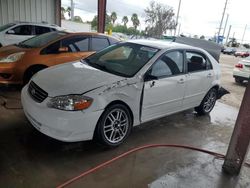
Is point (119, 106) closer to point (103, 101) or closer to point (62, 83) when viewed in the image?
point (103, 101)

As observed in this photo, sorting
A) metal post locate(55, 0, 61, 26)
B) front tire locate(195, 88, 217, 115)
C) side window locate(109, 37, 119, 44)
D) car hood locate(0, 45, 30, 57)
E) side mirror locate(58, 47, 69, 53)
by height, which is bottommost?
front tire locate(195, 88, 217, 115)

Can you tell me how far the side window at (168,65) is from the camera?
370 centimetres

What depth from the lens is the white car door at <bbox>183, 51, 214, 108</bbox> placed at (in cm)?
434

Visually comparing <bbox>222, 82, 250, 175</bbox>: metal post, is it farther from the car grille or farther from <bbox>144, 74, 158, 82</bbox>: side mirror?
the car grille

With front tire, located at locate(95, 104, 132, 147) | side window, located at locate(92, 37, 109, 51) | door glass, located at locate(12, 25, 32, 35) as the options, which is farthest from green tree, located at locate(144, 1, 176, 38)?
front tire, located at locate(95, 104, 132, 147)

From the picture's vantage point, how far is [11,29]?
8.67 meters

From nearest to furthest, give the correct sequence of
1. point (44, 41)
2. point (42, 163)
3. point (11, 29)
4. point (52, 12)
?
point (42, 163) < point (44, 41) < point (11, 29) < point (52, 12)

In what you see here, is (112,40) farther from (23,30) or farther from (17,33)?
(17,33)

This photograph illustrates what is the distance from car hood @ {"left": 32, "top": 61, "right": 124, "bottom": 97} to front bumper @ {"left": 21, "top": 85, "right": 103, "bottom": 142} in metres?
0.25

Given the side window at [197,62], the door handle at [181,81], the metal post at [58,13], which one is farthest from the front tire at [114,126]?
the metal post at [58,13]

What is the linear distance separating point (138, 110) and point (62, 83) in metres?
1.16

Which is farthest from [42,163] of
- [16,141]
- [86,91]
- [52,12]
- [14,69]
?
[52,12]

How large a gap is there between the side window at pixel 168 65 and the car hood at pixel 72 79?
66cm

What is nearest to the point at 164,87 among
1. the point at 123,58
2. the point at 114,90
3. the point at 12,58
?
the point at 123,58
